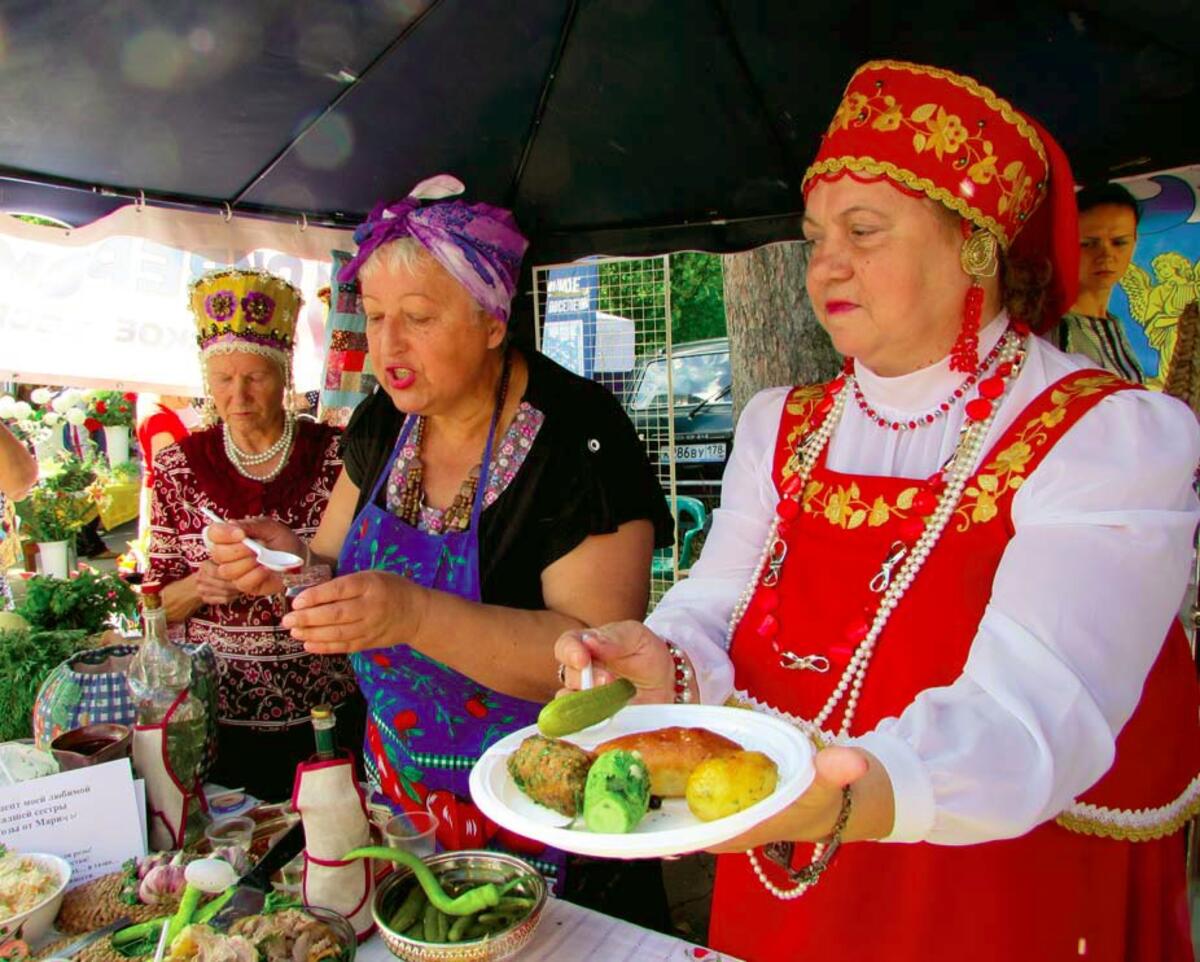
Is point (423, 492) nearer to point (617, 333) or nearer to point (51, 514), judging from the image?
point (51, 514)

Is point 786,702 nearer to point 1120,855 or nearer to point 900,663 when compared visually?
point 900,663

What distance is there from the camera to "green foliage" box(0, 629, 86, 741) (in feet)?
6.89

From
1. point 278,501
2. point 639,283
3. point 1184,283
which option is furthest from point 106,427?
point 1184,283

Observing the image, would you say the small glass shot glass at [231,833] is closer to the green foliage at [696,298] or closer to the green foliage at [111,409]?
the green foliage at [696,298]

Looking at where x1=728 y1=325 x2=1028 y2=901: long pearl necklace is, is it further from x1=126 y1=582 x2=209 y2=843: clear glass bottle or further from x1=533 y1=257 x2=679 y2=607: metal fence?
x1=533 y1=257 x2=679 y2=607: metal fence

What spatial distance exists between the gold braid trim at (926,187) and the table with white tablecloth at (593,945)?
1328mm


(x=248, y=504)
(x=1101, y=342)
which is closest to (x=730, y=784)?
(x=248, y=504)

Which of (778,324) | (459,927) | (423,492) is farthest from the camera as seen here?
(778,324)

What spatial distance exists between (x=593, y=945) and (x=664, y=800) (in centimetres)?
55

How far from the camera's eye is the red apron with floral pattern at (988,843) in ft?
4.67

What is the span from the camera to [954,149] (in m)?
1.47

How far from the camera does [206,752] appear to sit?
78.6 inches

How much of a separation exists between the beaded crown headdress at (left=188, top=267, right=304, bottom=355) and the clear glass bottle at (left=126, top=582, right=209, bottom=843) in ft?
4.45

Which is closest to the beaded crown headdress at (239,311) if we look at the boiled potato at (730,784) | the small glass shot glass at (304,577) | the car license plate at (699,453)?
the small glass shot glass at (304,577)
